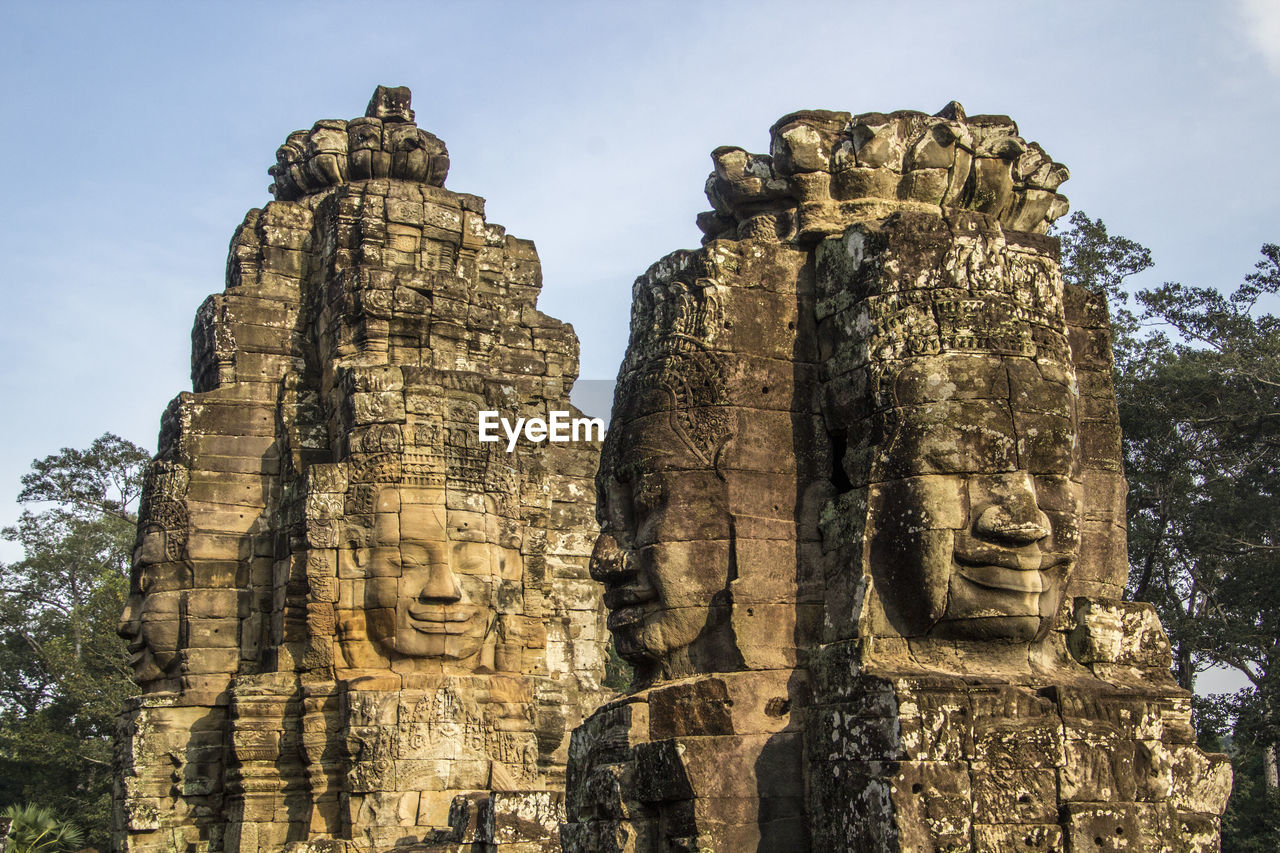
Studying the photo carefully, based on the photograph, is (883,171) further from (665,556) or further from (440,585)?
(440,585)

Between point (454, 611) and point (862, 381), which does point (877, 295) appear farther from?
point (454, 611)

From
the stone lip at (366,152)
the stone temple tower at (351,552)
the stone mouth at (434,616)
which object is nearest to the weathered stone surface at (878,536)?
the stone temple tower at (351,552)

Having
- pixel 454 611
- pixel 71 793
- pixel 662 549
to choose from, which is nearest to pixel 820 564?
pixel 662 549

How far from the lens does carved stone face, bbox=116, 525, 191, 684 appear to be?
1520cm

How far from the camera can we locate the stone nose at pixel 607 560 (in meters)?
7.47

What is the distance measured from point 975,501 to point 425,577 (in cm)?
784

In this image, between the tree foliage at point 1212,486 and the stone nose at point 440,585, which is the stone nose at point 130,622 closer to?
the stone nose at point 440,585

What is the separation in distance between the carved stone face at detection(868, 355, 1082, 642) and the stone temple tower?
17.5ft

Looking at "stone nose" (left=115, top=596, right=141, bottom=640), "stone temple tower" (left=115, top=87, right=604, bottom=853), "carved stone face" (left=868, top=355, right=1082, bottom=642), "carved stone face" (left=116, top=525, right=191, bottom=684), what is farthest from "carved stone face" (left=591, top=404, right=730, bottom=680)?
"stone nose" (left=115, top=596, right=141, bottom=640)

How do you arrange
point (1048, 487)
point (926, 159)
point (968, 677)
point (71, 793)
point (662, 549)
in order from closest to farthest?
1. point (968, 677)
2. point (1048, 487)
3. point (662, 549)
4. point (926, 159)
5. point (71, 793)

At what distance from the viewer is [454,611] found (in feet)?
44.2

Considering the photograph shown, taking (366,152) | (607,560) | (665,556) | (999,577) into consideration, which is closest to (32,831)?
(366,152)

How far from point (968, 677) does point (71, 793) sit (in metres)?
32.5

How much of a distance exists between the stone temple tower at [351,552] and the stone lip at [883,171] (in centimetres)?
538
